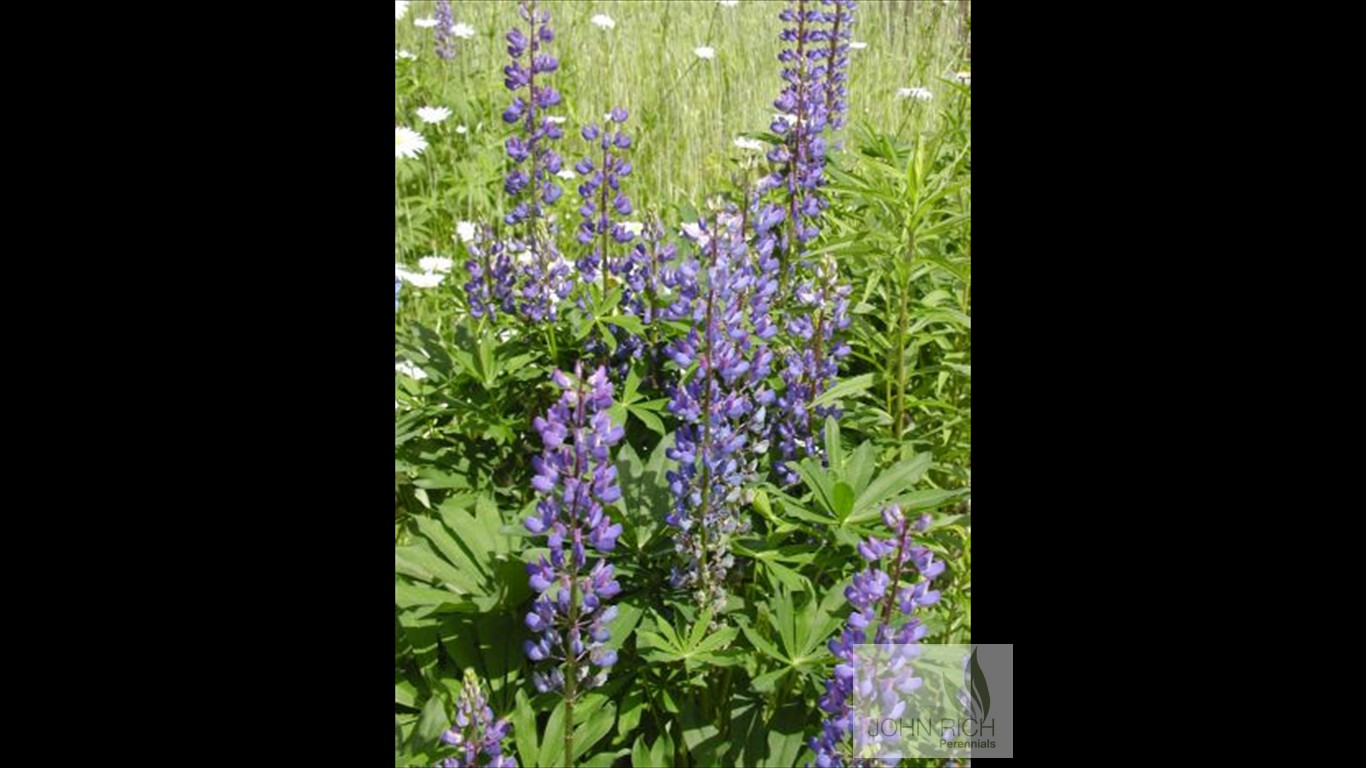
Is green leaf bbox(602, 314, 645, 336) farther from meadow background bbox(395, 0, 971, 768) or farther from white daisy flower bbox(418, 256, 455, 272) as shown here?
white daisy flower bbox(418, 256, 455, 272)

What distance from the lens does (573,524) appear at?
1.40 meters

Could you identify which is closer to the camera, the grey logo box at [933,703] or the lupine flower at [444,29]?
the grey logo box at [933,703]

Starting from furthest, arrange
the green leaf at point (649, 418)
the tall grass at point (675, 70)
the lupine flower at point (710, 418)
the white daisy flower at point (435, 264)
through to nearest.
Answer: the tall grass at point (675, 70) → the white daisy flower at point (435, 264) → the green leaf at point (649, 418) → the lupine flower at point (710, 418)

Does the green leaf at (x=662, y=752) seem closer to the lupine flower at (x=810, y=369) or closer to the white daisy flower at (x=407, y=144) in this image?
the lupine flower at (x=810, y=369)

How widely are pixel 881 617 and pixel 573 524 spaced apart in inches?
13.6

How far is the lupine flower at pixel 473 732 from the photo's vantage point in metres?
1.34

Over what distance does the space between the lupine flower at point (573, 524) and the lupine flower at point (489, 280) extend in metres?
0.66

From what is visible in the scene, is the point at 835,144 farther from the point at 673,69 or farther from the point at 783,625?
the point at 673,69

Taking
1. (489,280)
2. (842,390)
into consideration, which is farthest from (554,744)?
(489,280)

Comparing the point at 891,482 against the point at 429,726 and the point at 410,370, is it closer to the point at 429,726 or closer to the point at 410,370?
the point at 429,726

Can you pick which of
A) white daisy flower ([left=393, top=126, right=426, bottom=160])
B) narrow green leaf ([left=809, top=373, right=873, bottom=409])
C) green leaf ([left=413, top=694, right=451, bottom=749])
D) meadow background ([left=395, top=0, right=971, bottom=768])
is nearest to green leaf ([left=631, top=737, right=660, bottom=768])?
meadow background ([left=395, top=0, right=971, bottom=768])

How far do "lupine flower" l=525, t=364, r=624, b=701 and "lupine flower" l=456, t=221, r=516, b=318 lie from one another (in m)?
0.66

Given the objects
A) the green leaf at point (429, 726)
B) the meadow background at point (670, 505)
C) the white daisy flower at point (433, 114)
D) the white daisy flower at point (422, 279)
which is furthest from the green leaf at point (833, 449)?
the white daisy flower at point (433, 114)

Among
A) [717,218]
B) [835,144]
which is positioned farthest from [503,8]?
[717,218]
